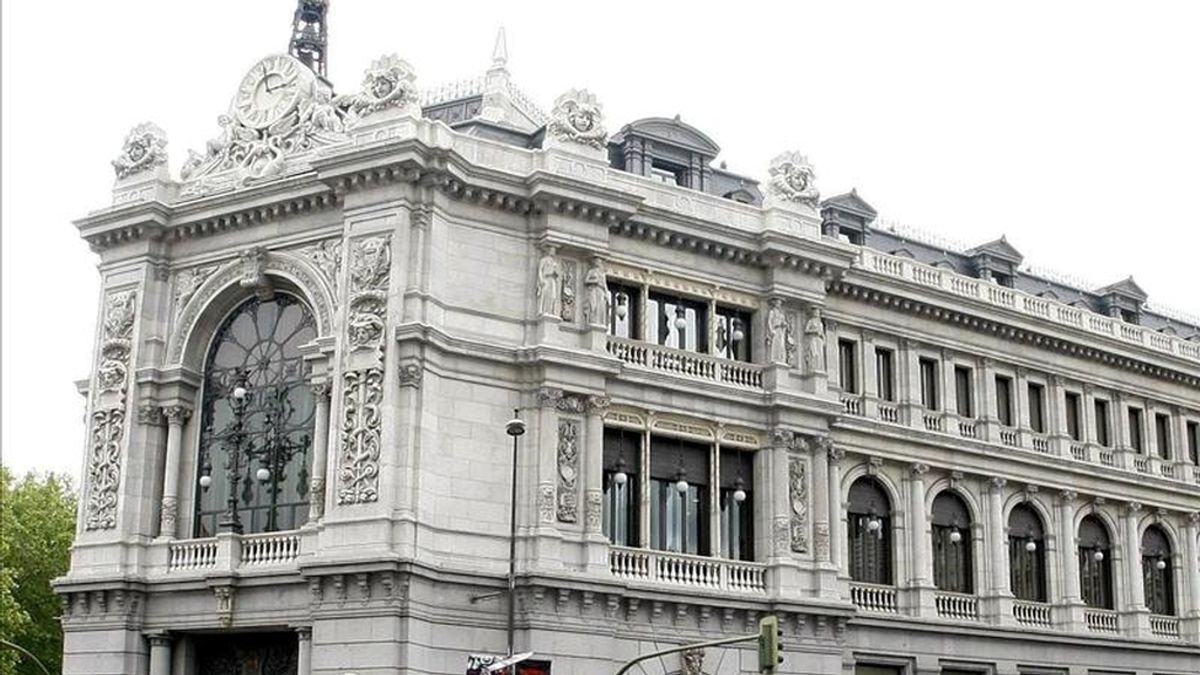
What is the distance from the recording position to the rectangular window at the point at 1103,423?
5931cm

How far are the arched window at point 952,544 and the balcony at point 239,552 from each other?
68.4ft

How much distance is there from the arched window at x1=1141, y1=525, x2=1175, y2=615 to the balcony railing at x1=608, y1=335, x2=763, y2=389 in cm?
1922

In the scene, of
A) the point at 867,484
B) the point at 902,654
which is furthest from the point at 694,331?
the point at 902,654

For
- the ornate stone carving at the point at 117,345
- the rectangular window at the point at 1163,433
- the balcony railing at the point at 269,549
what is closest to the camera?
the balcony railing at the point at 269,549

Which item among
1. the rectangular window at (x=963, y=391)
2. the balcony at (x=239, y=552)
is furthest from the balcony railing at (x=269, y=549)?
the rectangular window at (x=963, y=391)

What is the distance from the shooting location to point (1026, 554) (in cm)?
5594

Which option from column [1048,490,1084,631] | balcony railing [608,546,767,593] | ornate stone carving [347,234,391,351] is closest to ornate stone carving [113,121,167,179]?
ornate stone carving [347,234,391,351]

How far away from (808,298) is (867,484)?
6.50 meters

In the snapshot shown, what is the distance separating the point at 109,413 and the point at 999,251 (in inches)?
1182

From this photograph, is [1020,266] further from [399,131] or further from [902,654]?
[399,131]

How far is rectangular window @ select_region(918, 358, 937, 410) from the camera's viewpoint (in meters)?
54.2

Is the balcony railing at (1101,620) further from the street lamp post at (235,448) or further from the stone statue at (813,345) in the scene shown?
the street lamp post at (235,448)

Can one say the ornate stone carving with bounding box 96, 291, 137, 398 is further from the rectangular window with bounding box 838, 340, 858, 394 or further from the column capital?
the rectangular window with bounding box 838, 340, 858, 394

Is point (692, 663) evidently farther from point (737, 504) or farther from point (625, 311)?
point (625, 311)
